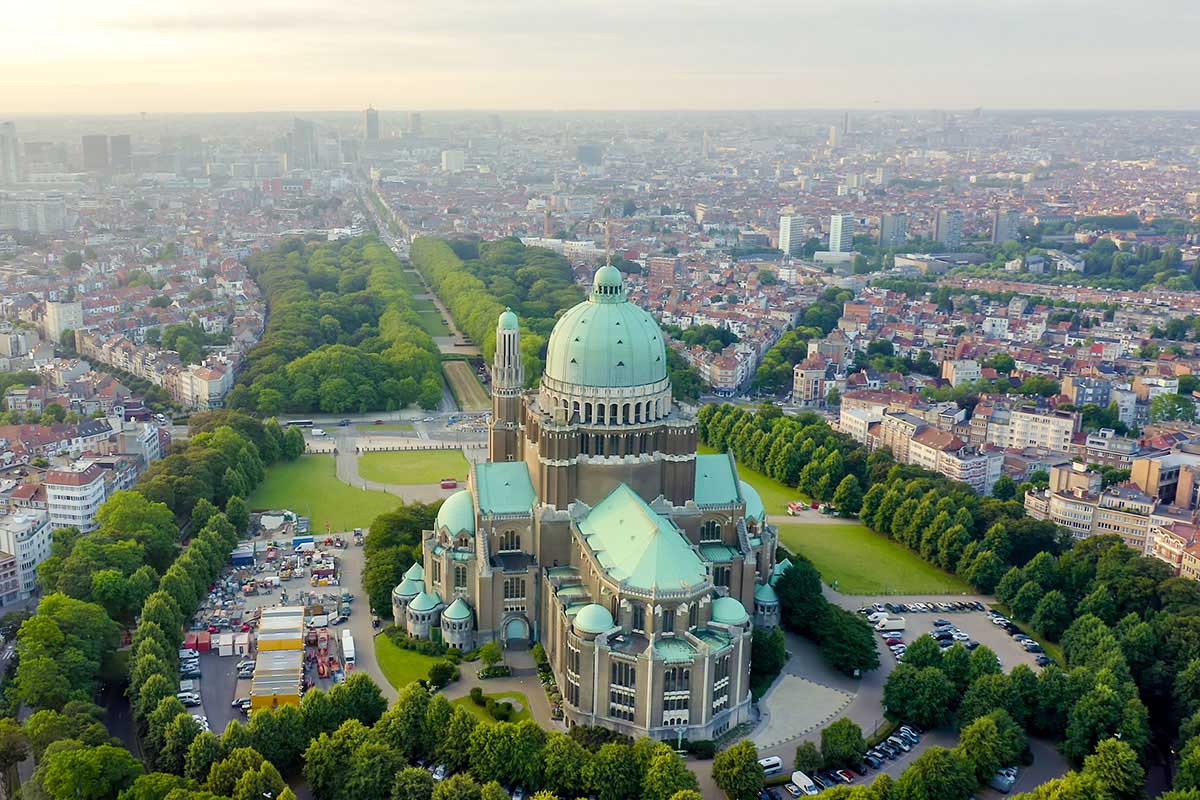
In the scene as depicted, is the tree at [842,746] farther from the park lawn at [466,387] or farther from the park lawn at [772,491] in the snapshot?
the park lawn at [466,387]

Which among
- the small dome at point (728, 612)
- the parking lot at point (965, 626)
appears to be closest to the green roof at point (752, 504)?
the parking lot at point (965, 626)

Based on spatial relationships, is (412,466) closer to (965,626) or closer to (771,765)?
(965,626)

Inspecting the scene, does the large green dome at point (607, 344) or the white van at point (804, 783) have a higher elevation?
the large green dome at point (607, 344)

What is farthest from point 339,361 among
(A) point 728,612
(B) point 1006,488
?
(A) point 728,612

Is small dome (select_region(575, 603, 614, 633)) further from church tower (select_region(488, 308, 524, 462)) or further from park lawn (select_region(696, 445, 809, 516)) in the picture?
park lawn (select_region(696, 445, 809, 516))

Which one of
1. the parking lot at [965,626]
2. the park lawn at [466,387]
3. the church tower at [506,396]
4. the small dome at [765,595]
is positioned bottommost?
the parking lot at [965,626]

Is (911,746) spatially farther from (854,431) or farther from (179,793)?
(854,431)

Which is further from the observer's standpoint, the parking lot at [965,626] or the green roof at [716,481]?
the green roof at [716,481]
